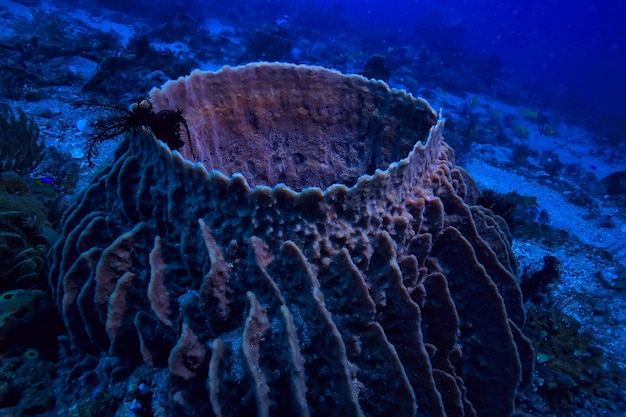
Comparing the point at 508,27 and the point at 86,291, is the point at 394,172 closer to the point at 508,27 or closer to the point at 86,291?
the point at 86,291

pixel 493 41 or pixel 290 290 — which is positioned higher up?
pixel 493 41

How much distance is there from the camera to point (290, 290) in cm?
213

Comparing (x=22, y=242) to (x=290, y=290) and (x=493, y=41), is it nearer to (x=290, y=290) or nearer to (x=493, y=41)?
(x=290, y=290)

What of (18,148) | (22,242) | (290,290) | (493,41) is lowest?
(22,242)

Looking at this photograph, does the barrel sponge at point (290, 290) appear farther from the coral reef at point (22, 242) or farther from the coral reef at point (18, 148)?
the coral reef at point (18, 148)

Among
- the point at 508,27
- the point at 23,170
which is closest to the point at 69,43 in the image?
the point at 23,170

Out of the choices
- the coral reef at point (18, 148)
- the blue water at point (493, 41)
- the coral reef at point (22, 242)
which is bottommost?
the coral reef at point (22, 242)

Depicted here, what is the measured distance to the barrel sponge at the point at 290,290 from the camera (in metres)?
2.01

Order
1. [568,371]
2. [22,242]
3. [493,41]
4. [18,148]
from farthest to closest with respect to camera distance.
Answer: [493,41]
[18,148]
[568,371]
[22,242]

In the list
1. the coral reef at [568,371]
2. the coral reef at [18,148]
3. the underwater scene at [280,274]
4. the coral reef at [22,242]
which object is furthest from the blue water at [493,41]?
the coral reef at [568,371]

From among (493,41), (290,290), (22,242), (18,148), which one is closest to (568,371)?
(290,290)

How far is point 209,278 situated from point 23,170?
14.4ft

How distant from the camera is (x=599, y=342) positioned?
4430 millimetres

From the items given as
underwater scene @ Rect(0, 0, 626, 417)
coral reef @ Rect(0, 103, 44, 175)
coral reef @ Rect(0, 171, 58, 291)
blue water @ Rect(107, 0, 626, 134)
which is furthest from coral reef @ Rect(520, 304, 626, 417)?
blue water @ Rect(107, 0, 626, 134)
